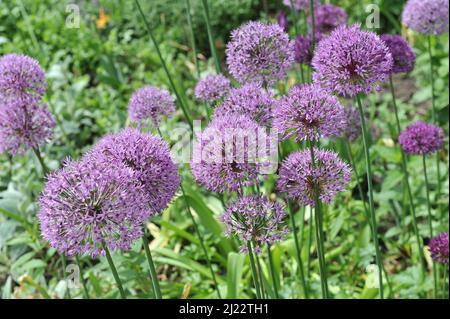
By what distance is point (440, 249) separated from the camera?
2568 millimetres

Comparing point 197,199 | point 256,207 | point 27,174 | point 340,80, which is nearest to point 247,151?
point 256,207

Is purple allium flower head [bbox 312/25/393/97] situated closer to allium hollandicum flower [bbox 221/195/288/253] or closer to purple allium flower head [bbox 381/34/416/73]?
allium hollandicum flower [bbox 221/195/288/253]

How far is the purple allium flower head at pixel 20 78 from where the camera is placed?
2312mm

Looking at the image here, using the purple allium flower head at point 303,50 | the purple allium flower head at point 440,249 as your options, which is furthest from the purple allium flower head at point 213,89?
the purple allium flower head at point 440,249

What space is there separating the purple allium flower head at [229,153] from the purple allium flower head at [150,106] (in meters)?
0.74

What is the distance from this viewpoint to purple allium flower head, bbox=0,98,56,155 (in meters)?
2.32

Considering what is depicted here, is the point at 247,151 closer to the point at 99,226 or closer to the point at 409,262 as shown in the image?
the point at 99,226

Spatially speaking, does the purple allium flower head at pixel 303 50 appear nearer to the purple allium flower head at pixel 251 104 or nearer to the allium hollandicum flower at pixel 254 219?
the purple allium flower head at pixel 251 104

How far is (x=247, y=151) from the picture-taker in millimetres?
1698

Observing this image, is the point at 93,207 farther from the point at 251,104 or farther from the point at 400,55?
the point at 400,55

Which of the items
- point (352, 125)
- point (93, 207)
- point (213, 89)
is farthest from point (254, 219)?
point (352, 125)

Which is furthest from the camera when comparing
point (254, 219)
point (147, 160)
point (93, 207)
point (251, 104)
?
point (251, 104)

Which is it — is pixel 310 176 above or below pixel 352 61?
below

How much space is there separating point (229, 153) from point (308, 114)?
0.87ft
